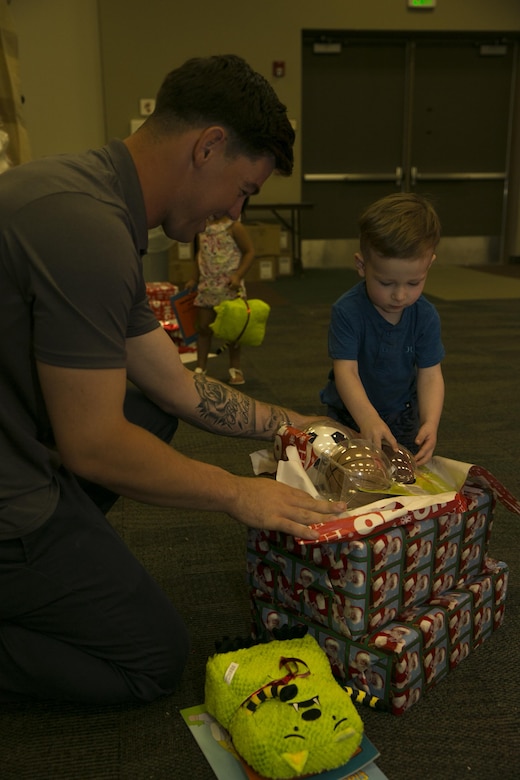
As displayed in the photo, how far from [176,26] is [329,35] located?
62.0 inches

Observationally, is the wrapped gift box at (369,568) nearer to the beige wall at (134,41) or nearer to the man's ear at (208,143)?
the man's ear at (208,143)

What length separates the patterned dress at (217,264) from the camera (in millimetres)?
3613

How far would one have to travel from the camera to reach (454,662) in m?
Result: 1.34

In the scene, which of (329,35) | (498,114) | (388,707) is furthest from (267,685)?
(498,114)

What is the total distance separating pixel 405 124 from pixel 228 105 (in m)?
7.29

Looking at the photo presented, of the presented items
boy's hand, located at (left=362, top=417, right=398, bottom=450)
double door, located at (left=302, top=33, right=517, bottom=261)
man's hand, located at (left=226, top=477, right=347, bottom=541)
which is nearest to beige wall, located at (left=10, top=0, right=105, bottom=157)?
double door, located at (left=302, top=33, right=517, bottom=261)

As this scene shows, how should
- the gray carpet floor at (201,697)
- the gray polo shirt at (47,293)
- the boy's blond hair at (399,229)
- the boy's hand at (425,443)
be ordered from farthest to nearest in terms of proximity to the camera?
the boy's blond hair at (399,229), the boy's hand at (425,443), the gray carpet floor at (201,697), the gray polo shirt at (47,293)

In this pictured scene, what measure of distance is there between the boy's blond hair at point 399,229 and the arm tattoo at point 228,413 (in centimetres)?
43

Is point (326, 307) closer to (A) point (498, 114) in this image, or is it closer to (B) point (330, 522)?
(A) point (498, 114)

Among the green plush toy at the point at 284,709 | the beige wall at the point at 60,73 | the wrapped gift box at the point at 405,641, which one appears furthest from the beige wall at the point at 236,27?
the green plush toy at the point at 284,709

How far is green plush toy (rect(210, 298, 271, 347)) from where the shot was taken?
3.22 meters

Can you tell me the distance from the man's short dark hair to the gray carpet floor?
944mm

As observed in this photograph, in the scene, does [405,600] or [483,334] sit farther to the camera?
[483,334]

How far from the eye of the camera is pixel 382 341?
1733 mm
